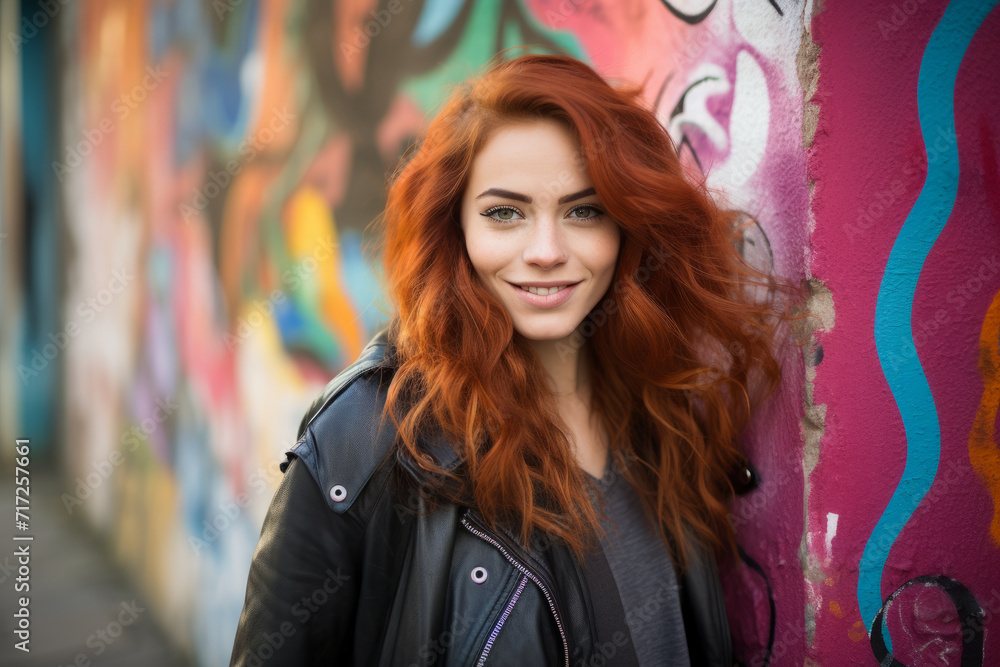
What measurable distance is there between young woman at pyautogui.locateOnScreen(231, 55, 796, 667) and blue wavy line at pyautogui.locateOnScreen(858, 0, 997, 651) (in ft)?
0.85

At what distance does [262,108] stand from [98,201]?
2.74 meters

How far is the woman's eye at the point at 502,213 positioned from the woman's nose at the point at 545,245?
62 mm

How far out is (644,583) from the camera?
155 cm

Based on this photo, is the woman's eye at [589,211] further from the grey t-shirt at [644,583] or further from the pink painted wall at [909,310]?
the grey t-shirt at [644,583]

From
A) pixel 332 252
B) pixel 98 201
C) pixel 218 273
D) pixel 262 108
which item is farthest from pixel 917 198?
pixel 98 201

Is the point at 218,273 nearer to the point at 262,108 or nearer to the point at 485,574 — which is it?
the point at 262,108

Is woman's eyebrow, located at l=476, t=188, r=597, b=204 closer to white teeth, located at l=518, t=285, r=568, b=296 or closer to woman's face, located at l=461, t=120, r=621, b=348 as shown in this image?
woman's face, located at l=461, t=120, r=621, b=348

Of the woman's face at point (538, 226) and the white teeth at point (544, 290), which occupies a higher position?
the woman's face at point (538, 226)

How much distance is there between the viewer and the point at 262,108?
3201 mm

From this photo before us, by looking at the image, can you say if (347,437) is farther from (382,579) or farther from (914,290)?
(914,290)

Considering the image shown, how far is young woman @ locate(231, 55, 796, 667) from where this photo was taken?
4.44 ft

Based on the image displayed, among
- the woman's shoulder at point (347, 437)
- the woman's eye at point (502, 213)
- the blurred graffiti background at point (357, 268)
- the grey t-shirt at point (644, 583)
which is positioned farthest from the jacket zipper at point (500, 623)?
the woman's eye at point (502, 213)

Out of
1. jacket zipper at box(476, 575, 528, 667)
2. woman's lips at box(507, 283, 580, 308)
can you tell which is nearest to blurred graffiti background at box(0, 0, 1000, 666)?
woman's lips at box(507, 283, 580, 308)

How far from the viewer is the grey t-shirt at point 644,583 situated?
1511mm
